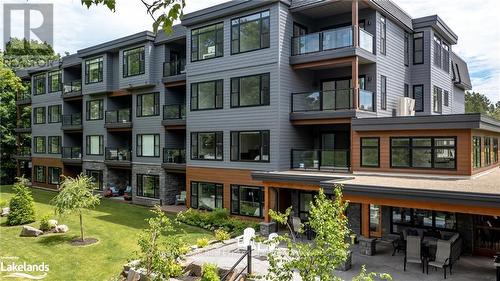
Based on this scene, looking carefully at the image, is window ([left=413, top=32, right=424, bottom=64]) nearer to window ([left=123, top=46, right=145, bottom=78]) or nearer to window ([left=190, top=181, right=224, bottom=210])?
window ([left=190, top=181, right=224, bottom=210])

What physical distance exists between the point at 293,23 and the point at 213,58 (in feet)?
17.4

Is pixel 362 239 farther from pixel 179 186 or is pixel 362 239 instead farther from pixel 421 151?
pixel 179 186

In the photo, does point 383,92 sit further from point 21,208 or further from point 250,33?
point 21,208

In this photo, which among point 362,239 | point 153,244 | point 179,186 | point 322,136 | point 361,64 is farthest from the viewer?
point 179,186

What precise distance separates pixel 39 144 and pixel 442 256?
133ft

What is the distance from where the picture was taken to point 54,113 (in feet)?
126

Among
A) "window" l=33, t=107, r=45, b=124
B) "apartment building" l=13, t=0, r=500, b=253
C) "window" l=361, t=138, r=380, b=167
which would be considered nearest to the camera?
"apartment building" l=13, t=0, r=500, b=253

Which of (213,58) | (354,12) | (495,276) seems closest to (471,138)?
(495,276)

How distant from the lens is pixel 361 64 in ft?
66.6

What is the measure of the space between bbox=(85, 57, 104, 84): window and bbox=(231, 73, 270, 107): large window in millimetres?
15068

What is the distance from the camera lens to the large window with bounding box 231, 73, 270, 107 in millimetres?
20578

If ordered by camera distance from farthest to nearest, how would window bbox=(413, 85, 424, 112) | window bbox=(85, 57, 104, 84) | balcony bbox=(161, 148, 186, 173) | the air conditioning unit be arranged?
1. window bbox=(85, 57, 104, 84)
2. balcony bbox=(161, 148, 186, 173)
3. window bbox=(413, 85, 424, 112)
4. the air conditioning unit

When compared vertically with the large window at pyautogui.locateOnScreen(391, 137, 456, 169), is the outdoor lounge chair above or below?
below

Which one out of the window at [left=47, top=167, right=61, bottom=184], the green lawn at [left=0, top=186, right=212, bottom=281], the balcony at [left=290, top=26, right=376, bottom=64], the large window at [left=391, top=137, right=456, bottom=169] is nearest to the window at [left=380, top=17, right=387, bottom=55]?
the balcony at [left=290, top=26, right=376, bottom=64]
